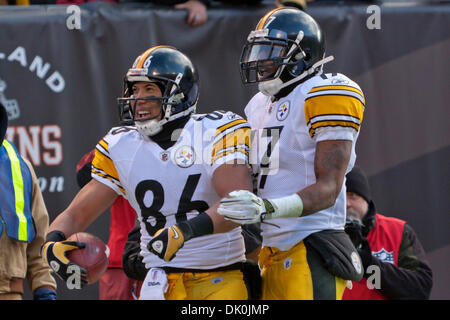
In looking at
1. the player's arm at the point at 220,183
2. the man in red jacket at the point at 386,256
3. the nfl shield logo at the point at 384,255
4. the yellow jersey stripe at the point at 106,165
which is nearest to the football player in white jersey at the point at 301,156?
the player's arm at the point at 220,183

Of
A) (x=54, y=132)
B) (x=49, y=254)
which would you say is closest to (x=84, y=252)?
(x=49, y=254)

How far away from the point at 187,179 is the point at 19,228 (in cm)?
103

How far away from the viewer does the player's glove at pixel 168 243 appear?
3373 mm

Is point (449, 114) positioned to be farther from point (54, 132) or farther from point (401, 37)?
point (54, 132)

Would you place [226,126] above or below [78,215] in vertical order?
above

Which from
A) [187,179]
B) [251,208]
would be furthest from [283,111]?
[251,208]

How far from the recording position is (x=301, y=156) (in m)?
3.66

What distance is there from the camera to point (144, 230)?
3811mm

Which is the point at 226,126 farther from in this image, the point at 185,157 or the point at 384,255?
the point at 384,255

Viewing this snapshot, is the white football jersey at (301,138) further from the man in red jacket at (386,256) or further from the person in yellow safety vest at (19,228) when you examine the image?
the person in yellow safety vest at (19,228)

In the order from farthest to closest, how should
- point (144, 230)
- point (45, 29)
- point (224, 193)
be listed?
point (45, 29) < point (144, 230) < point (224, 193)

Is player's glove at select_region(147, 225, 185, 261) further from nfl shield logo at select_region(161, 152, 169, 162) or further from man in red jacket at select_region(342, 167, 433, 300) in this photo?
man in red jacket at select_region(342, 167, 433, 300)

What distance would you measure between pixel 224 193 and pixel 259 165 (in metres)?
0.28

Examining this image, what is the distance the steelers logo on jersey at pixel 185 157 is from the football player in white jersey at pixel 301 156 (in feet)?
0.89
